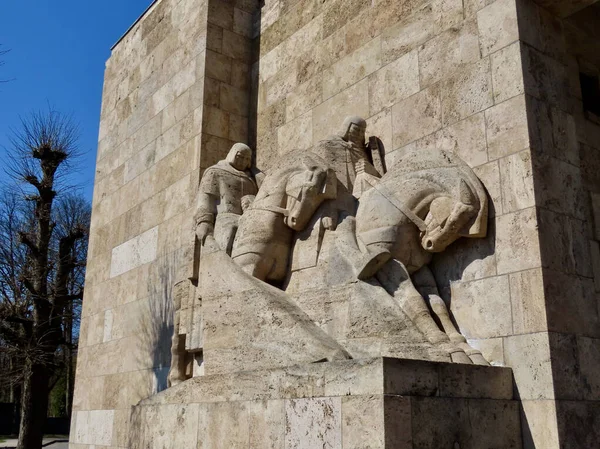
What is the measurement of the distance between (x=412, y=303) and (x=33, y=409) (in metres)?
12.0

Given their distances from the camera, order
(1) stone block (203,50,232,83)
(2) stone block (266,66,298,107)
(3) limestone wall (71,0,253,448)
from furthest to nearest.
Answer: (1) stone block (203,50,232,83) → (3) limestone wall (71,0,253,448) → (2) stone block (266,66,298,107)

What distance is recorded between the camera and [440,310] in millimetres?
5324

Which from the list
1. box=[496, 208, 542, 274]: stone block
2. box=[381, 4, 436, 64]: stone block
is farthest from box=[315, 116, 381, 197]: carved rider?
box=[496, 208, 542, 274]: stone block

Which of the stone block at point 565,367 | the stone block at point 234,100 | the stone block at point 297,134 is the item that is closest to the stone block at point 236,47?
the stone block at point 234,100

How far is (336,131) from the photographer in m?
7.39

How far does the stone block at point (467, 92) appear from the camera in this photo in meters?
5.73

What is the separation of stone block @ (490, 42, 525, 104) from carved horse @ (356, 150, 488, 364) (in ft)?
2.13

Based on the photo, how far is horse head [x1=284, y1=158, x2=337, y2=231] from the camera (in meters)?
6.02

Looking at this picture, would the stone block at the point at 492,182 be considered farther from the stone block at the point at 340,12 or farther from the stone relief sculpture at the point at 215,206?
the stone block at the point at 340,12

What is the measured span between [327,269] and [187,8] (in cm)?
592

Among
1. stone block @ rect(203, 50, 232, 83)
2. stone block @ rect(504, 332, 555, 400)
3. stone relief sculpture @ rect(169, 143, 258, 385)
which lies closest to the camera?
stone block @ rect(504, 332, 555, 400)

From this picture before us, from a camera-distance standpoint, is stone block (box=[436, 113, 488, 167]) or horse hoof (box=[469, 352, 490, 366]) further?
stone block (box=[436, 113, 488, 167])

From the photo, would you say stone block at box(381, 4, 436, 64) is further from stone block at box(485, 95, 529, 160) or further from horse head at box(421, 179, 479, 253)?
horse head at box(421, 179, 479, 253)

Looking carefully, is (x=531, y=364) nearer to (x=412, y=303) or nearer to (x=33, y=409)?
(x=412, y=303)
